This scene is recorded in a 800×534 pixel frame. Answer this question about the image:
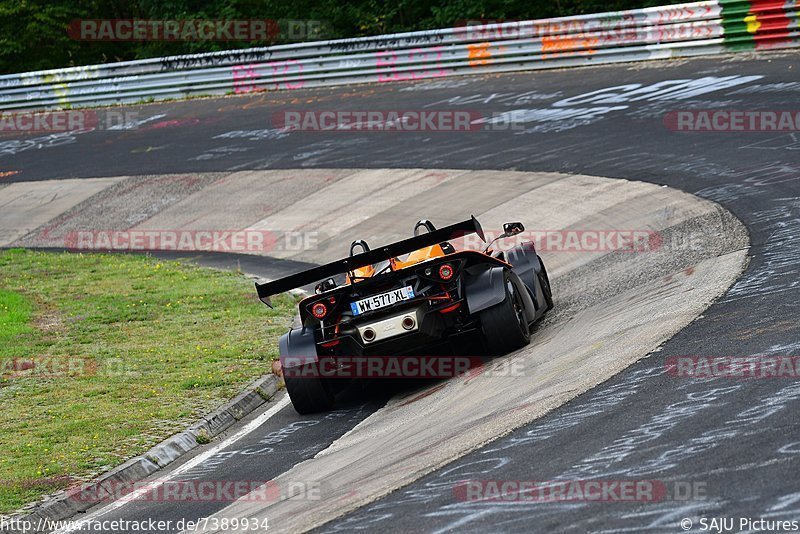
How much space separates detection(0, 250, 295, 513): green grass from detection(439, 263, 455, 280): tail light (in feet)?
8.11

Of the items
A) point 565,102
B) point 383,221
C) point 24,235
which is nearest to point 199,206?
point 24,235

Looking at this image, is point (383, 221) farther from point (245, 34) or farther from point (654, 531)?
point (245, 34)

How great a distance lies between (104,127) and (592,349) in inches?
887

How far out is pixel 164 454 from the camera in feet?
29.4

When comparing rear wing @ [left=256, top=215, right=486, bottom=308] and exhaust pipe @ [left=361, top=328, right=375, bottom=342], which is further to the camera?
exhaust pipe @ [left=361, top=328, right=375, bottom=342]

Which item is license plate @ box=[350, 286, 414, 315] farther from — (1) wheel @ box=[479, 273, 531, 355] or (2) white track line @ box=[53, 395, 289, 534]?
(2) white track line @ box=[53, 395, 289, 534]

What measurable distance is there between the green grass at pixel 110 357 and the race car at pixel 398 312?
3.92 ft

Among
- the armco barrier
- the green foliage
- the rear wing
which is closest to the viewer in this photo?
the rear wing

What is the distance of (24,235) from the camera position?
22.0 meters

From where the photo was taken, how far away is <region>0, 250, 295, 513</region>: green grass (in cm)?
900

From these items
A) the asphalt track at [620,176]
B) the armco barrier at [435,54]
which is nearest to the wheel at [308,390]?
the asphalt track at [620,176]

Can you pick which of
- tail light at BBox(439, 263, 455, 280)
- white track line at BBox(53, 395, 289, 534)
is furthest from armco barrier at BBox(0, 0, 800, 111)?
white track line at BBox(53, 395, 289, 534)

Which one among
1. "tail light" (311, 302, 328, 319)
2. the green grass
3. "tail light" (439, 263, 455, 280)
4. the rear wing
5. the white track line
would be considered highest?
the rear wing

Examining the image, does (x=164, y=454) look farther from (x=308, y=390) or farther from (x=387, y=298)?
(x=387, y=298)
